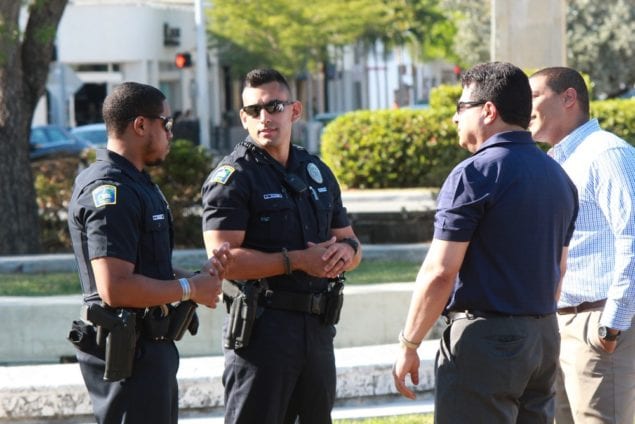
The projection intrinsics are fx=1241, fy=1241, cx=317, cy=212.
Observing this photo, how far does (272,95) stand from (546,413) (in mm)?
1697

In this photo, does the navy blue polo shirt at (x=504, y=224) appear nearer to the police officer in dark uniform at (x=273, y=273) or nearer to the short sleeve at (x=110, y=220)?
the police officer in dark uniform at (x=273, y=273)

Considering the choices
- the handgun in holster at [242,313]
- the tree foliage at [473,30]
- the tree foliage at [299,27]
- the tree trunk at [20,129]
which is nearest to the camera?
the handgun in holster at [242,313]

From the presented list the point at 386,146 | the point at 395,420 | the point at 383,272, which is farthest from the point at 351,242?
the point at 386,146

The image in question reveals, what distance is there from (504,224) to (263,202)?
3.53ft

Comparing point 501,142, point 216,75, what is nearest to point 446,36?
point 216,75

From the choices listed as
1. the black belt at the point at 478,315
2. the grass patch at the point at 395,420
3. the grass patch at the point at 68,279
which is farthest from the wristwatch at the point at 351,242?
the grass patch at the point at 68,279

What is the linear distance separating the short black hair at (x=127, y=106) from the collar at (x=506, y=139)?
3.87ft

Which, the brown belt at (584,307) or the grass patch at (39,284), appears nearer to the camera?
the brown belt at (584,307)

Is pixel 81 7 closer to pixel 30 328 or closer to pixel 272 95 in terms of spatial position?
pixel 30 328

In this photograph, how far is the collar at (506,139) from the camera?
4.34 m

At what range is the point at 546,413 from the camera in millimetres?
4465

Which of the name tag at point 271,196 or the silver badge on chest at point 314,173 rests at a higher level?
the silver badge on chest at point 314,173

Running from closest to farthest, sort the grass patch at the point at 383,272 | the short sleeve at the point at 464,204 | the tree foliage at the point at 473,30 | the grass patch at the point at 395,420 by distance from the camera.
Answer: the short sleeve at the point at 464,204, the grass patch at the point at 395,420, the grass patch at the point at 383,272, the tree foliage at the point at 473,30

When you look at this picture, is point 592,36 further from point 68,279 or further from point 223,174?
point 223,174
